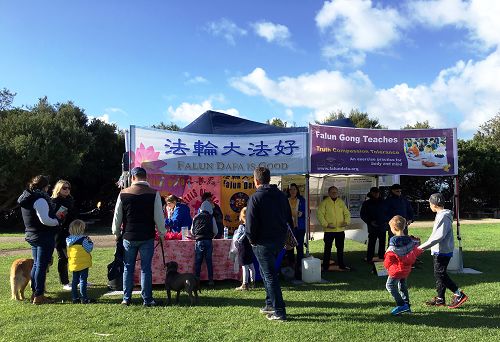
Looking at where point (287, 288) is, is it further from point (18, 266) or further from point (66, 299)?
point (18, 266)

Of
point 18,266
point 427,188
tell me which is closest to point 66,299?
point 18,266

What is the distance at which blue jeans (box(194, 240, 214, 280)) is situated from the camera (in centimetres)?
713

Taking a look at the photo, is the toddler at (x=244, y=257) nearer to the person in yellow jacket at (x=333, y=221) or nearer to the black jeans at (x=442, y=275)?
the person in yellow jacket at (x=333, y=221)

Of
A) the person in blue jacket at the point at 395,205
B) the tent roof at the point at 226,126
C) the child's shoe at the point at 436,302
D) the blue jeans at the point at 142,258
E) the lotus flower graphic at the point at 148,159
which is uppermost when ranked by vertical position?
the tent roof at the point at 226,126

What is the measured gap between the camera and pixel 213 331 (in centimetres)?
482

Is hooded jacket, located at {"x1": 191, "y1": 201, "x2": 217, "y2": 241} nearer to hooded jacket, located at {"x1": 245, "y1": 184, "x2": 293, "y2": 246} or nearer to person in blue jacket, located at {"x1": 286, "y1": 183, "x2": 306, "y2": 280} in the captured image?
person in blue jacket, located at {"x1": 286, "y1": 183, "x2": 306, "y2": 280}

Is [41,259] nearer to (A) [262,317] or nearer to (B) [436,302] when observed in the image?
(A) [262,317]

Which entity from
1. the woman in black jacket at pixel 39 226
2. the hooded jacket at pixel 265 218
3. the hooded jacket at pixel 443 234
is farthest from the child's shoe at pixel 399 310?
the woman in black jacket at pixel 39 226

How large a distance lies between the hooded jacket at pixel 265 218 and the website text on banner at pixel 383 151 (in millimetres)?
2587

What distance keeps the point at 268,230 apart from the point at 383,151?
3635 millimetres

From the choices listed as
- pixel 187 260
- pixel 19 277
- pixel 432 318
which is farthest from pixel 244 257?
pixel 19 277

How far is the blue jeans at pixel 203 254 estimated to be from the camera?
7133 mm

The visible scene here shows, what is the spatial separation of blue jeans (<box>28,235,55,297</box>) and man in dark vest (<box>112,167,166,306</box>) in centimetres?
101

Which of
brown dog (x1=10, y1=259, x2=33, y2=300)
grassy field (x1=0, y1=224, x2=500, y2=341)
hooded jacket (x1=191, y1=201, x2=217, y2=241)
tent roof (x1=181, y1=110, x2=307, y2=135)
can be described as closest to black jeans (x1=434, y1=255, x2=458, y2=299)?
grassy field (x1=0, y1=224, x2=500, y2=341)
